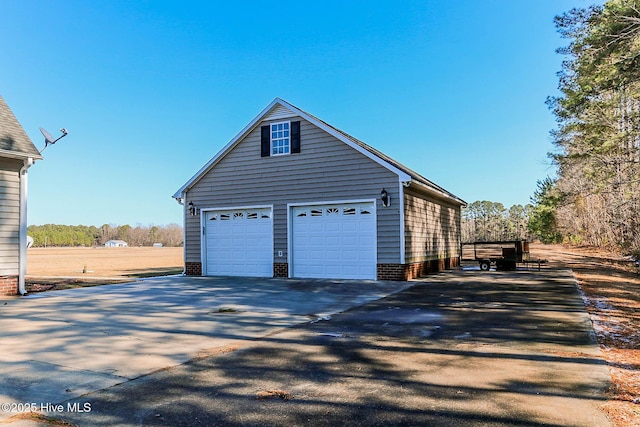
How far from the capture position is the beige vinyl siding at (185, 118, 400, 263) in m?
13.2

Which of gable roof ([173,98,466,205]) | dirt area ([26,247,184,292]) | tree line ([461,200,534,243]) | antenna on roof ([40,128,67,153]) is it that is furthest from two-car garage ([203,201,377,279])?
tree line ([461,200,534,243])

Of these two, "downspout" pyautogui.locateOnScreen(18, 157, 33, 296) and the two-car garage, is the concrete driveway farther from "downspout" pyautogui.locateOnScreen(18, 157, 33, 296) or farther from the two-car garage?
the two-car garage

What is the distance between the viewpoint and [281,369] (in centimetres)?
441

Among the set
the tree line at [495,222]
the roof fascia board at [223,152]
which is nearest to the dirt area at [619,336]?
the roof fascia board at [223,152]

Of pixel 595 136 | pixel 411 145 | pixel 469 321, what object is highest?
pixel 411 145

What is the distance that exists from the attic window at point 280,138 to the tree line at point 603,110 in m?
9.37

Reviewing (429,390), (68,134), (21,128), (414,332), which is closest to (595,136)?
(414,332)

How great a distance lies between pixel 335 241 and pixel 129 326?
8.24 meters

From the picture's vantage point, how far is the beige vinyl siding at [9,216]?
1057 centimetres

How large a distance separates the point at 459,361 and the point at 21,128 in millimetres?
13338

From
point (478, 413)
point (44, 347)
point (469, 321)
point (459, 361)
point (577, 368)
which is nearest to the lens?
point (478, 413)

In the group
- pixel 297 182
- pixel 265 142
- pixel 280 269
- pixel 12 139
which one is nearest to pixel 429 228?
pixel 297 182

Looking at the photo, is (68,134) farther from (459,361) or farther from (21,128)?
(459,361)

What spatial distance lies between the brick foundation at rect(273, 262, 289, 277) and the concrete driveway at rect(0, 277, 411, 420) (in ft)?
5.84
